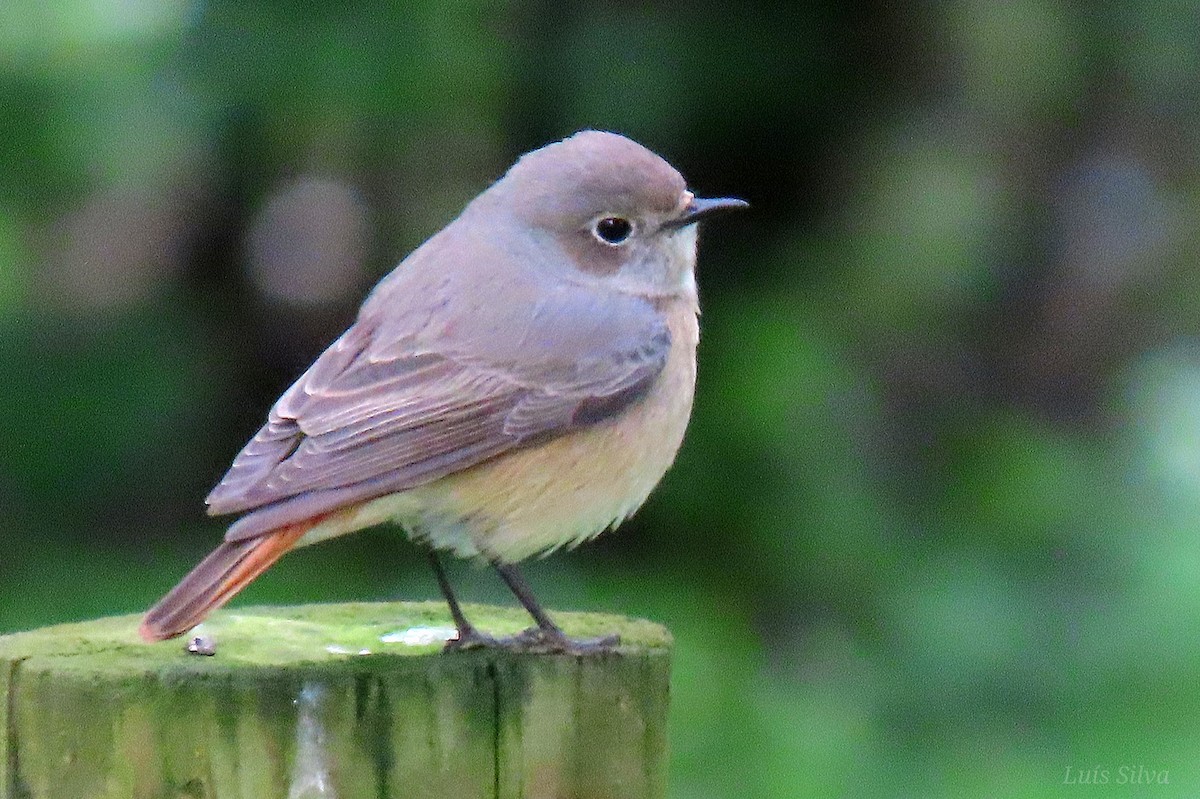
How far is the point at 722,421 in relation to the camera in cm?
602

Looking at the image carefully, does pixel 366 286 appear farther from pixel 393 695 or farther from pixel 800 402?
pixel 393 695

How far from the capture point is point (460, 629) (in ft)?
12.1

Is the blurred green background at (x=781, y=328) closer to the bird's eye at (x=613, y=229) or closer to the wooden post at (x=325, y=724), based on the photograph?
the bird's eye at (x=613, y=229)

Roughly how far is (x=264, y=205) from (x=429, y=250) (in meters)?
2.47

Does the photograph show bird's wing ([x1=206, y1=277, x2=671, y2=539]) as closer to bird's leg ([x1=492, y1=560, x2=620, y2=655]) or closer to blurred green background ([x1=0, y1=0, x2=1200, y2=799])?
bird's leg ([x1=492, y1=560, x2=620, y2=655])

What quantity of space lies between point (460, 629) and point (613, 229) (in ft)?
3.93

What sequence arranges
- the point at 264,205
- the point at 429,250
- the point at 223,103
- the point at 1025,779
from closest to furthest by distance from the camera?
the point at 429,250, the point at 1025,779, the point at 223,103, the point at 264,205

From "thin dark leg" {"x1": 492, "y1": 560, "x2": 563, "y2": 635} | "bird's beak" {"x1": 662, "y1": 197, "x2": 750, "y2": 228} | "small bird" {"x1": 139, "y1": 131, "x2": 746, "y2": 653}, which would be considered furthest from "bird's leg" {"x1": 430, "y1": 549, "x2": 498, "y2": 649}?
"bird's beak" {"x1": 662, "y1": 197, "x2": 750, "y2": 228}

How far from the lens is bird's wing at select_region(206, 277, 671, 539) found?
356cm

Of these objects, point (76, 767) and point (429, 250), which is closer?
point (76, 767)

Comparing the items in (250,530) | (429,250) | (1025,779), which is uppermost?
(429,250)

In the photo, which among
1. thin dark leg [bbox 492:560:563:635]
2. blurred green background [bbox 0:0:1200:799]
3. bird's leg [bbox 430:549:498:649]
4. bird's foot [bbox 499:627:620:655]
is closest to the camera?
bird's foot [bbox 499:627:620:655]

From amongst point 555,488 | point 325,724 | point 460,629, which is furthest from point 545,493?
point 325,724

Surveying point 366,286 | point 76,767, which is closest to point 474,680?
point 76,767
